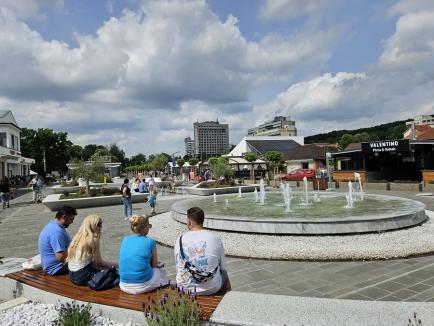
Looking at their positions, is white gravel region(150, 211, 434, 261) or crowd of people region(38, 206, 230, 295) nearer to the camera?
crowd of people region(38, 206, 230, 295)

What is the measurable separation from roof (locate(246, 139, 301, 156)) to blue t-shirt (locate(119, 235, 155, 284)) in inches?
3812

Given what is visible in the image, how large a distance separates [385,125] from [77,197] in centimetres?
14596

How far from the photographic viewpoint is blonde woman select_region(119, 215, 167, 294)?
164 inches

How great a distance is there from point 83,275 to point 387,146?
97.4 feet

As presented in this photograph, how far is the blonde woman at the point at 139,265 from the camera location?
417 centimetres

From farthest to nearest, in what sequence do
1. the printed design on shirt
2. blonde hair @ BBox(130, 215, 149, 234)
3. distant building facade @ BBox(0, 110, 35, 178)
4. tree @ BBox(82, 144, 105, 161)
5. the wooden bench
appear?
1. tree @ BBox(82, 144, 105, 161)
2. distant building facade @ BBox(0, 110, 35, 178)
3. blonde hair @ BBox(130, 215, 149, 234)
4. the printed design on shirt
5. the wooden bench

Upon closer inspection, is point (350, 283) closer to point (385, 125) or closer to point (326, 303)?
point (326, 303)

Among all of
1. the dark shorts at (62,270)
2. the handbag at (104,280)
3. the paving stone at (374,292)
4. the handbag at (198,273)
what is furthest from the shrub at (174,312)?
the paving stone at (374,292)

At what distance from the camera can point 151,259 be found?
14.0 ft

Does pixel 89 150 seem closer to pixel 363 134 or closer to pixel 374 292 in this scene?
pixel 363 134

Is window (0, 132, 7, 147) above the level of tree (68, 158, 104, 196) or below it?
above

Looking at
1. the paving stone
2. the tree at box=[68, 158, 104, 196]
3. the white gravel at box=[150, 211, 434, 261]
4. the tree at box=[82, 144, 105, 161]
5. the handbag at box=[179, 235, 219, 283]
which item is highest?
the tree at box=[82, 144, 105, 161]

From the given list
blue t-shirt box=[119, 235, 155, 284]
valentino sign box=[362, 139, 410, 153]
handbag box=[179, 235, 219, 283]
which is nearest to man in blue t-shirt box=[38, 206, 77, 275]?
blue t-shirt box=[119, 235, 155, 284]

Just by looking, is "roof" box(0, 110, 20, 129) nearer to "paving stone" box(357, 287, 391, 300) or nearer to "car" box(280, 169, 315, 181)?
"car" box(280, 169, 315, 181)
